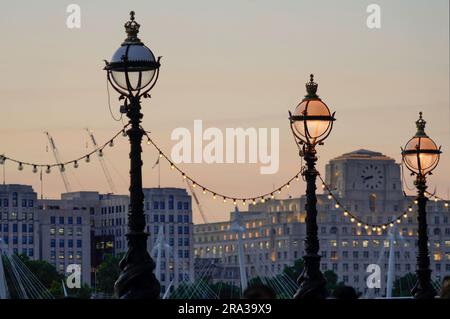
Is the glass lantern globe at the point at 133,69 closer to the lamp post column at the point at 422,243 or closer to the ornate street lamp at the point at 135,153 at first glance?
the ornate street lamp at the point at 135,153

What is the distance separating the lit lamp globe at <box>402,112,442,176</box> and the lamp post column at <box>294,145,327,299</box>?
10401mm

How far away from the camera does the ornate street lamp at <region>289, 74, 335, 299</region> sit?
49.7 m

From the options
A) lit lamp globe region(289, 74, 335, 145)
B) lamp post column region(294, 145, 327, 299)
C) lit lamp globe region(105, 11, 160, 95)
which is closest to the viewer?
lit lamp globe region(105, 11, 160, 95)

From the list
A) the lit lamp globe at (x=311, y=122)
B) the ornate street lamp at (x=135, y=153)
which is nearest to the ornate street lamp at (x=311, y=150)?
the lit lamp globe at (x=311, y=122)

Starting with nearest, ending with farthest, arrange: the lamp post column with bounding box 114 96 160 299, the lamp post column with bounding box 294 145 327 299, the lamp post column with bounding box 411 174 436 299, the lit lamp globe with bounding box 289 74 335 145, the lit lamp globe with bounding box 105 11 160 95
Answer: the lamp post column with bounding box 114 96 160 299
the lit lamp globe with bounding box 105 11 160 95
the lamp post column with bounding box 294 145 327 299
the lit lamp globe with bounding box 289 74 335 145
the lamp post column with bounding box 411 174 436 299

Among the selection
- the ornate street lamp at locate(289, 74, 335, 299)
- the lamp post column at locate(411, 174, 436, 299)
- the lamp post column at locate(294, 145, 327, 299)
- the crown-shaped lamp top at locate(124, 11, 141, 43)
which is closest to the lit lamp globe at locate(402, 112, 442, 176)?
the lamp post column at locate(411, 174, 436, 299)

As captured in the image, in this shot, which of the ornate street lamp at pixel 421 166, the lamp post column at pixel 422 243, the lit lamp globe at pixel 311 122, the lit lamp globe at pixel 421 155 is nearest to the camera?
the lit lamp globe at pixel 311 122

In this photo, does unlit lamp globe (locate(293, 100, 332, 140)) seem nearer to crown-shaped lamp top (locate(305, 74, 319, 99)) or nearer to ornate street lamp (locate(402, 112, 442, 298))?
crown-shaped lamp top (locate(305, 74, 319, 99))

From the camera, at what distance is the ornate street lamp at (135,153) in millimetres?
42750

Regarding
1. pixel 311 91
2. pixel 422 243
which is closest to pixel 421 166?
pixel 422 243
